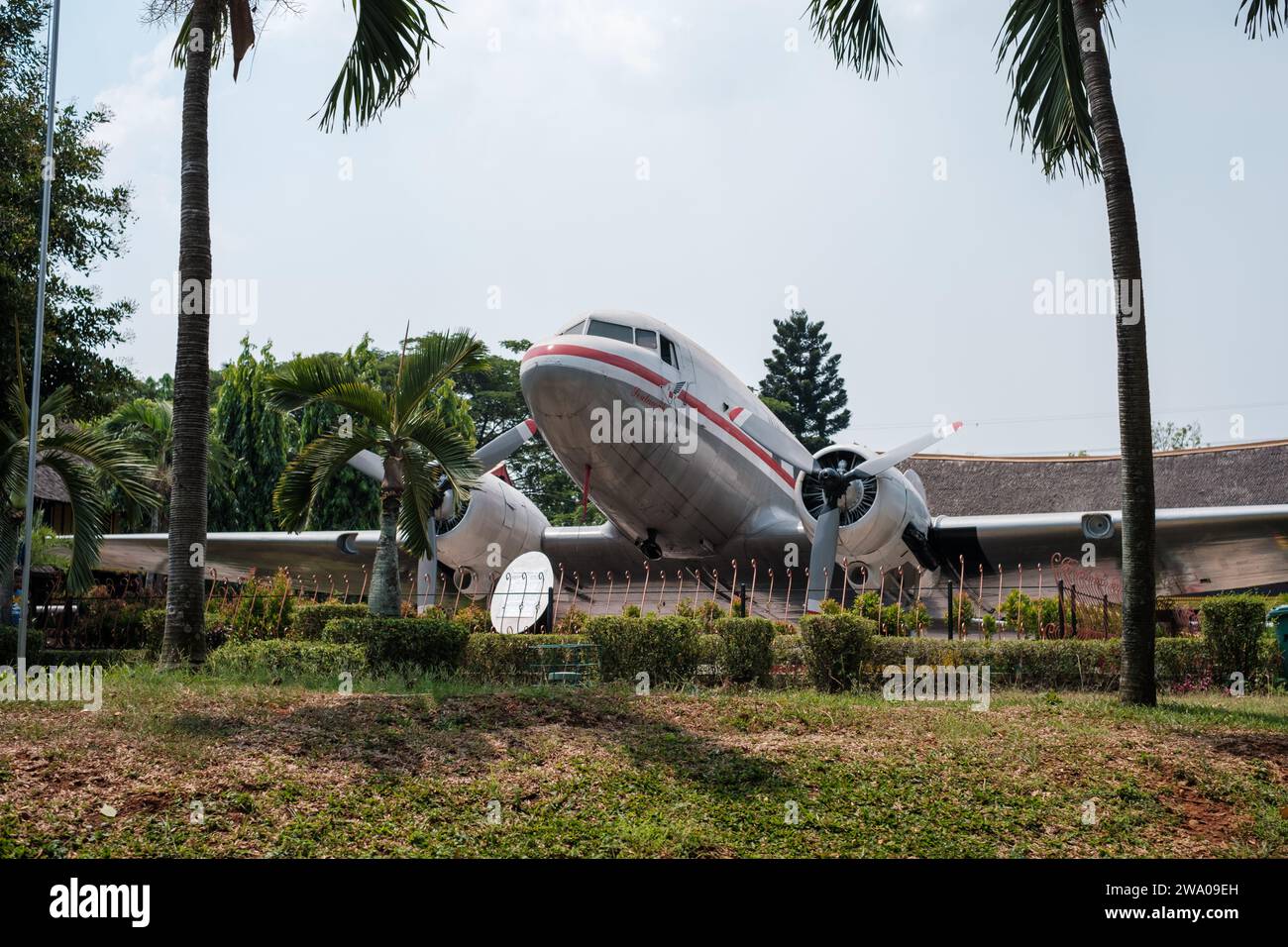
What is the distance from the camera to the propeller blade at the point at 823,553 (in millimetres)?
18484

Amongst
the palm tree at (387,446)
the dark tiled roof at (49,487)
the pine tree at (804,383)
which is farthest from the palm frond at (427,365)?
the pine tree at (804,383)

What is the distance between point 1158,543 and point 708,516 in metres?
8.30

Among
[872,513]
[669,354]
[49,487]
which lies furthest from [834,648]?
[49,487]

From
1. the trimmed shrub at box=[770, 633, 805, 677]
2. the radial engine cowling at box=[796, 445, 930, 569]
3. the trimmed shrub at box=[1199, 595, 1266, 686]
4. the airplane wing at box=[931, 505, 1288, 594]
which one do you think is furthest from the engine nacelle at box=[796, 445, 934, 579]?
the trimmed shrub at box=[1199, 595, 1266, 686]

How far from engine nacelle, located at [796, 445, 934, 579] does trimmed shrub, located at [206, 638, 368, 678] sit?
10114 mm

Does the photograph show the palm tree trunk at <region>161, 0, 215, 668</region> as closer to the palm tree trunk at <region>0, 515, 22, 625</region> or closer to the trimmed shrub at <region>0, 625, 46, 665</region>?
the trimmed shrub at <region>0, 625, 46, 665</region>

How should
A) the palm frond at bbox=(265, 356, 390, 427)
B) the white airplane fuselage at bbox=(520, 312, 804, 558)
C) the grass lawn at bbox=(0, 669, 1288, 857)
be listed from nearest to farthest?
the grass lawn at bbox=(0, 669, 1288, 857)
the palm frond at bbox=(265, 356, 390, 427)
the white airplane fuselage at bbox=(520, 312, 804, 558)

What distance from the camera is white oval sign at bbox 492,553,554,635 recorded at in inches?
684

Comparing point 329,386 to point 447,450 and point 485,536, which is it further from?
point 485,536

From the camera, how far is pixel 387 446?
489 inches

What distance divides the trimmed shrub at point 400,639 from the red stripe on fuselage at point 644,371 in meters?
7.63
